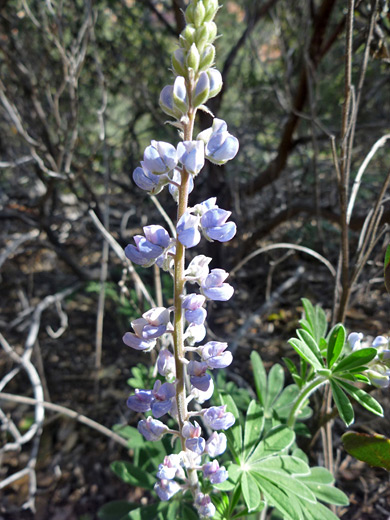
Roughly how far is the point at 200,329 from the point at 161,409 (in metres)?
0.22

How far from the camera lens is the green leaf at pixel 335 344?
1216 mm

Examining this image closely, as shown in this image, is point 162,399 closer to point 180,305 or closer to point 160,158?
point 180,305

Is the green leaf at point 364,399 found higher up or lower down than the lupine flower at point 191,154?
lower down

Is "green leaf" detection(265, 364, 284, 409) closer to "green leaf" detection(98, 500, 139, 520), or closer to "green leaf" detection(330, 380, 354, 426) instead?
"green leaf" detection(330, 380, 354, 426)

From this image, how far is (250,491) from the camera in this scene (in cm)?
120

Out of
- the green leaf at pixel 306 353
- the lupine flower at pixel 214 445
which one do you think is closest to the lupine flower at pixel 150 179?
the green leaf at pixel 306 353

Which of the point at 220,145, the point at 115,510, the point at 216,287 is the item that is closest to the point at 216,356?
the point at 216,287

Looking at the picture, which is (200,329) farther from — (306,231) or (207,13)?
(306,231)

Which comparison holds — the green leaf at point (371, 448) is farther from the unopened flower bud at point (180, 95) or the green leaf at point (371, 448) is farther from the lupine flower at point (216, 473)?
the unopened flower bud at point (180, 95)

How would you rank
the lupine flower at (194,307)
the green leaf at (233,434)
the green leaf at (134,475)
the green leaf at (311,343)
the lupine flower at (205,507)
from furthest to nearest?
the green leaf at (134,475)
the green leaf at (233,434)
the green leaf at (311,343)
the lupine flower at (205,507)
the lupine flower at (194,307)

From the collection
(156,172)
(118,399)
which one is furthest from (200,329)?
(118,399)

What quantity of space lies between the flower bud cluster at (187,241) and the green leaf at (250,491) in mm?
113

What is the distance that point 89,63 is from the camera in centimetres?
400

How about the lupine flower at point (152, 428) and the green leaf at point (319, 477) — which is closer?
the lupine flower at point (152, 428)
